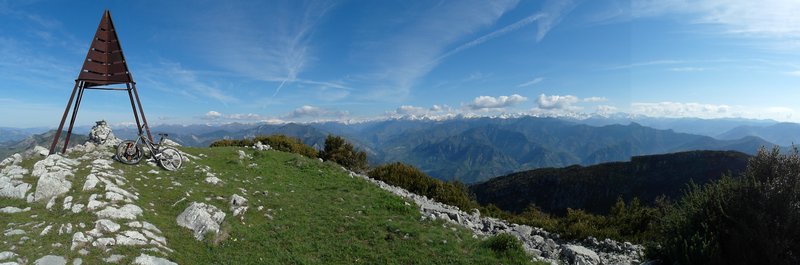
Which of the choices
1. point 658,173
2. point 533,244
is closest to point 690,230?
point 533,244

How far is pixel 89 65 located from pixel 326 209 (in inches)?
569

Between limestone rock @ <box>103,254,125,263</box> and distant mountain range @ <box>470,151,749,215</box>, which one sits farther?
distant mountain range @ <box>470,151,749,215</box>

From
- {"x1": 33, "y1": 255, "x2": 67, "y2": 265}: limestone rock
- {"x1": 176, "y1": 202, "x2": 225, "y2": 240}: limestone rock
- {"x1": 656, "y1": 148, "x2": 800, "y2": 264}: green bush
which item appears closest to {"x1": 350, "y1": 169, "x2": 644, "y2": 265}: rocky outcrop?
{"x1": 656, "y1": 148, "x2": 800, "y2": 264}: green bush

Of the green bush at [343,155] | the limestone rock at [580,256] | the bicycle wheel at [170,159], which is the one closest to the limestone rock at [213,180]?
the bicycle wheel at [170,159]

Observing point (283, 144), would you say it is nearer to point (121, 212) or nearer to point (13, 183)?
point (13, 183)

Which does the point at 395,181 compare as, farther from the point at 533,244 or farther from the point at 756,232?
the point at 756,232

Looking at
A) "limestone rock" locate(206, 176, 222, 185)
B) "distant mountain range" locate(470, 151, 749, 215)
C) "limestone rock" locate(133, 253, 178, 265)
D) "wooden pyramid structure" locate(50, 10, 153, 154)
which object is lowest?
"distant mountain range" locate(470, 151, 749, 215)

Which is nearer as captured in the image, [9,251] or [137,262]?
[9,251]

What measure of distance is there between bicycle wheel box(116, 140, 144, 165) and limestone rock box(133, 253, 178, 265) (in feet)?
34.5

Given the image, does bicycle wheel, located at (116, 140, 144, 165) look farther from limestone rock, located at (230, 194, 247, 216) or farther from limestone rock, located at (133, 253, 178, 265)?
limestone rock, located at (133, 253, 178, 265)

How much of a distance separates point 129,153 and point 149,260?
11066 mm

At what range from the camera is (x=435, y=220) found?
1617 cm

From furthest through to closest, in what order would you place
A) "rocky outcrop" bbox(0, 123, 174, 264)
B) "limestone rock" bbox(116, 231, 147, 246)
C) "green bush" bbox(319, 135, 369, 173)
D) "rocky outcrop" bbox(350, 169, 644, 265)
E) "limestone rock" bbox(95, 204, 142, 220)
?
"green bush" bbox(319, 135, 369, 173) < "rocky outcrop" bbox(350, 169, 644, 265) < "limestone rock" bbox(95, 204, 142, 220) < "limestone rock" bbox(116, 231, 147, 246) < "rocky outcrop" bbox(0, 123, 174, 264)

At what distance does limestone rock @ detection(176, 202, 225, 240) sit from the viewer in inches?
501
